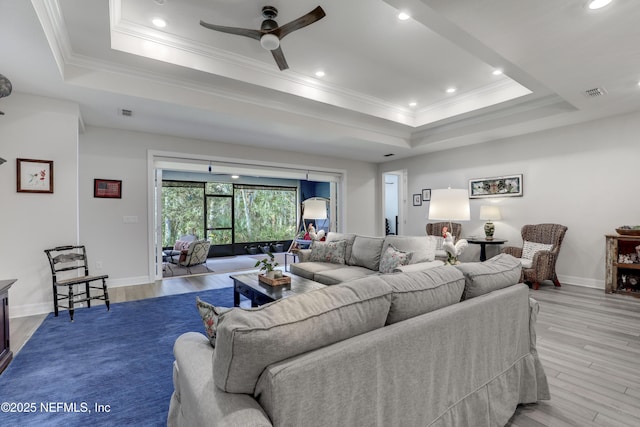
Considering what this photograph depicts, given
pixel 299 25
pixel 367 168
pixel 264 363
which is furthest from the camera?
pixel 367 168

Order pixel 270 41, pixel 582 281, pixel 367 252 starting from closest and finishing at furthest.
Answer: pixel 270 41
pixel 367 252
pixel 582 281

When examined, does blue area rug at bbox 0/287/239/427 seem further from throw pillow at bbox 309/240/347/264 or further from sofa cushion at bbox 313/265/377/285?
throw pillow at bbox 309/240/347/264

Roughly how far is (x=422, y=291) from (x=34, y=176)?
4.39m

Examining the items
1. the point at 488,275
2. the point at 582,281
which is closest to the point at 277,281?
the point at 488,275

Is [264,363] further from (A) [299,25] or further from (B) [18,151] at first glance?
(B) [18,151]

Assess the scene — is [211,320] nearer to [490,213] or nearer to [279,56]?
[279,56]

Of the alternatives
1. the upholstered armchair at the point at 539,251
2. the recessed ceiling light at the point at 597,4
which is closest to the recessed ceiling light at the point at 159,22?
the recessed ceiling light at the point at 597,4

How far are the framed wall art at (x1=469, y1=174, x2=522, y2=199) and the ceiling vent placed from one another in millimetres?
1889

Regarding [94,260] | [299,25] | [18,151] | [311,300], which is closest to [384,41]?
[299,25]

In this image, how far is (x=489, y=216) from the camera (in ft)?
18.0

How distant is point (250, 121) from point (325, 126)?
126 centimetres

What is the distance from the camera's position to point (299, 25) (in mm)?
2652

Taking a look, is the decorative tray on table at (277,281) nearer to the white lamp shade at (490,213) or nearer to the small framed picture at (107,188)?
the small framed picture at (107,188)

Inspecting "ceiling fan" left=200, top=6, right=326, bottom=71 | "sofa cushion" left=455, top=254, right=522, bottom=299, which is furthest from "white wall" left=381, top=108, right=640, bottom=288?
"ceiling fan" left=200, top=6, right=326, bottom=71
